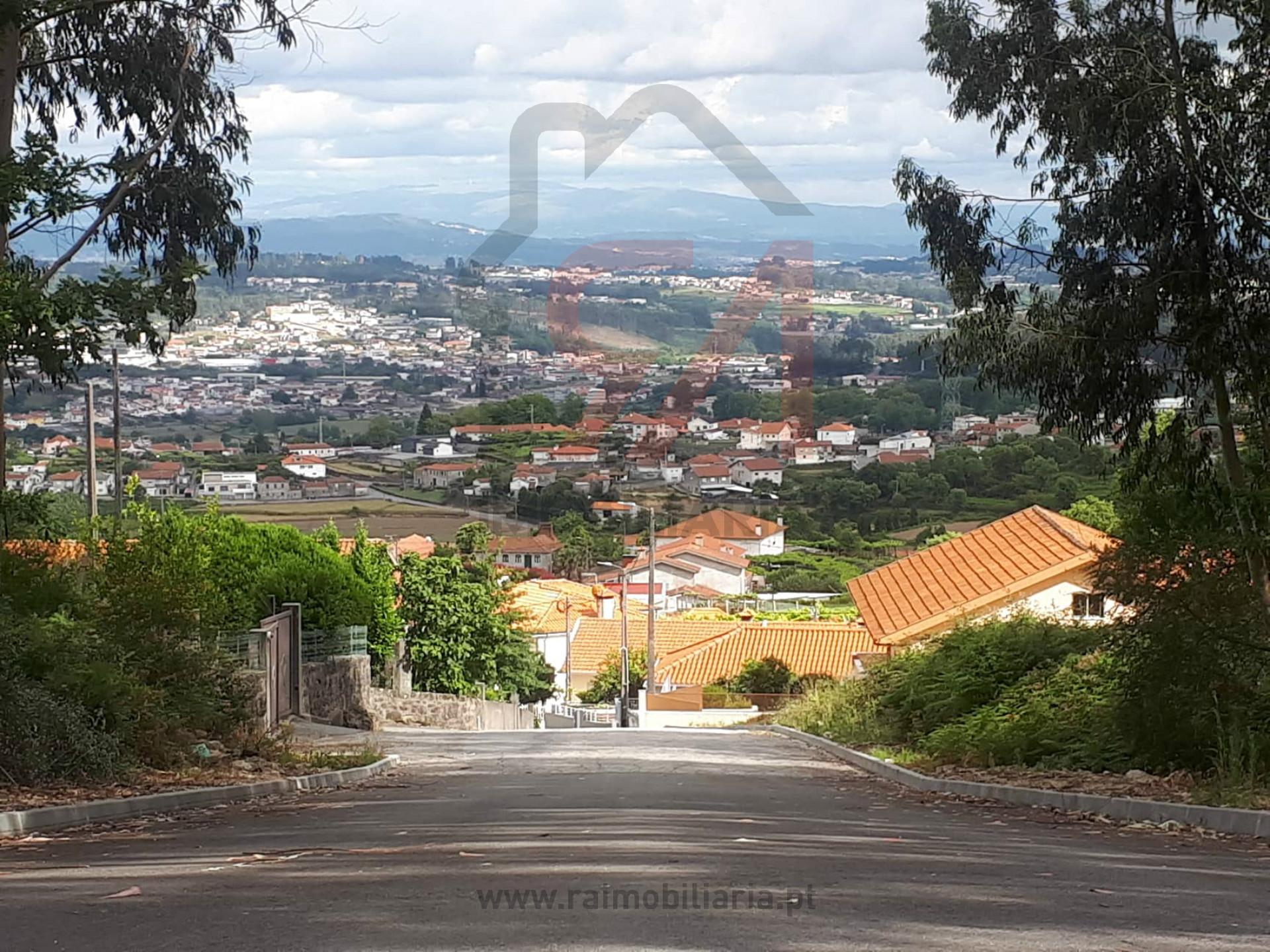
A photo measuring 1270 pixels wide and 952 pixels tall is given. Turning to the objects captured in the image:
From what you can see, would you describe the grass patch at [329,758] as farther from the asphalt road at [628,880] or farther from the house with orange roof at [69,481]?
the house with orange roof at [69,481]

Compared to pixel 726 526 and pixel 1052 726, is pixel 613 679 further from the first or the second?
pixel 1052 726

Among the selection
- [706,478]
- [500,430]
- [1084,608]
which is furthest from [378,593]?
[706,478]

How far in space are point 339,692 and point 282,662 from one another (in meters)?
5.26

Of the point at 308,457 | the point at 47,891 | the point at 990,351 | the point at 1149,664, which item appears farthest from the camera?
the point at 308,457

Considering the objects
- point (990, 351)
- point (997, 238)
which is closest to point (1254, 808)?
point (990, 351)

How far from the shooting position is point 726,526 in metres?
75.5

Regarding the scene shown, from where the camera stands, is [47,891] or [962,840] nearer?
[47,891]

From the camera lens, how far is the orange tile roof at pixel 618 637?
226 feet

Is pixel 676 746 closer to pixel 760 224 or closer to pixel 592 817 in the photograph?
pixel 592 817

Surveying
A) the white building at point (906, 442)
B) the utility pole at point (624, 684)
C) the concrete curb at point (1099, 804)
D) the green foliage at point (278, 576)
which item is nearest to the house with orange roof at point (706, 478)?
the white building at point (906, 442)

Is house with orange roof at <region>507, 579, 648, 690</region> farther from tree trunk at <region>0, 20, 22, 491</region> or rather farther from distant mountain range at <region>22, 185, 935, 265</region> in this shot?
tree trunk at <region>0, 20, 22, 491</region>

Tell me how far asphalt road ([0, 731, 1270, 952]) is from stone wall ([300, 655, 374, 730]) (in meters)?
16.5

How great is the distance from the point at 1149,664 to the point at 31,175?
479 inches

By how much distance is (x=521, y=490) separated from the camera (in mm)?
63438
